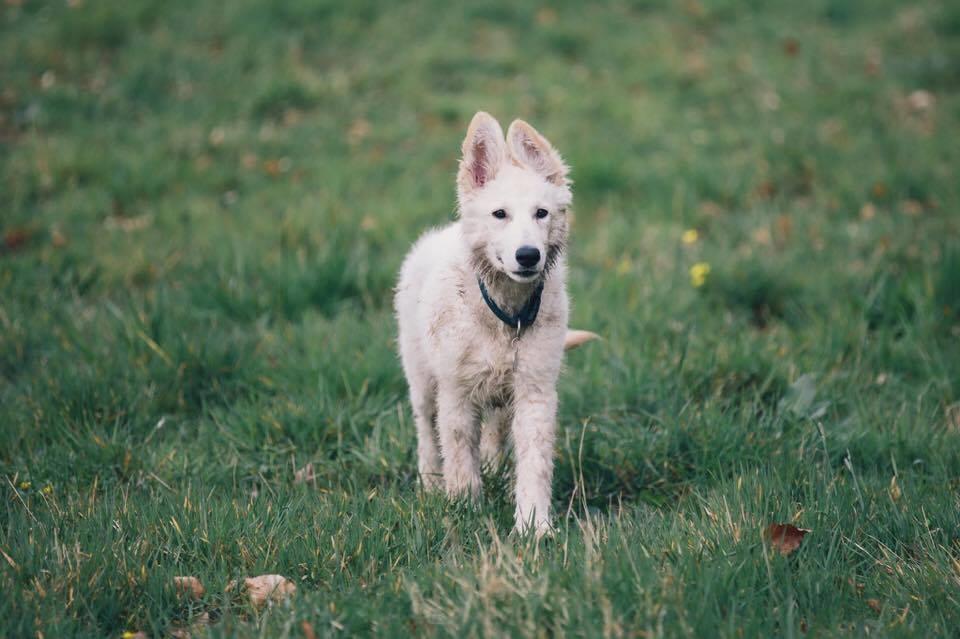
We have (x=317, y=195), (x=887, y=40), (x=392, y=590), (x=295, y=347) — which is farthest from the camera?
(x=887, y=40)

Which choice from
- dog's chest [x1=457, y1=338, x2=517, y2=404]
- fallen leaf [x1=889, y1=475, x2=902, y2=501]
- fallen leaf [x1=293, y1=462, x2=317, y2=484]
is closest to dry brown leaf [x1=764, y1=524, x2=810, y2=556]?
fallen leaf [x1=889, y1=475, x2=902, y2=501]

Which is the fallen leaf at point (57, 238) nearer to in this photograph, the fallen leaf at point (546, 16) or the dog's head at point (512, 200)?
the dog's head at point (512, 200)

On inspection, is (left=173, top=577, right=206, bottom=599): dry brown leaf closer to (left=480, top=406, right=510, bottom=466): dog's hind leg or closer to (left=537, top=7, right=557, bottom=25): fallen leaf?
(left=480, top=406, right=510, bottom=466): dog's hind leg

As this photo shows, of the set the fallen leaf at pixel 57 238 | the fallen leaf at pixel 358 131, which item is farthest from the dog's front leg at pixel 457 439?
the fallen leaf at pixel 358 131

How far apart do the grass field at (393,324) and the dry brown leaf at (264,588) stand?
0.05 meters

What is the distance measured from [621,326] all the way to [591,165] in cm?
248

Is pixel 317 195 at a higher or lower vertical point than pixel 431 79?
lower

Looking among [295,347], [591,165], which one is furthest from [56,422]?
[591,165]

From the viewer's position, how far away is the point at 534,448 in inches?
125

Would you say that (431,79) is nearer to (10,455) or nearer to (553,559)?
(10,455)

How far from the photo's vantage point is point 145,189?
6656 millimetres

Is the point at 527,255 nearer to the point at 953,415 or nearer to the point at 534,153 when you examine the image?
the point at 534,153

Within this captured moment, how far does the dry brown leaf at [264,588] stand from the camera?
101 inches

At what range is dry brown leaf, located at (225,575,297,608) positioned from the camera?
2.57 meters
